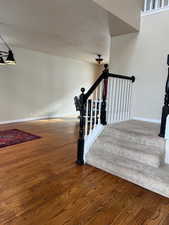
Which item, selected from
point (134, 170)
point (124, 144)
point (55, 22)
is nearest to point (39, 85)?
point (55, 22)

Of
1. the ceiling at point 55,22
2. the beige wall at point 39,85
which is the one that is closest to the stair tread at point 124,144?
the ceiling at point 55,22

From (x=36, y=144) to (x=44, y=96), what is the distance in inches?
125

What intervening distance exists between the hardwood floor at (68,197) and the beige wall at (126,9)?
2.47 meters

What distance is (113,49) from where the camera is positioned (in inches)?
153

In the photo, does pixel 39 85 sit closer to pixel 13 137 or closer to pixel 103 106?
pixel 13 137

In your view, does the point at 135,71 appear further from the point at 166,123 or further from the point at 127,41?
the point at 166,123

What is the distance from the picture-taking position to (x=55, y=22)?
313cm

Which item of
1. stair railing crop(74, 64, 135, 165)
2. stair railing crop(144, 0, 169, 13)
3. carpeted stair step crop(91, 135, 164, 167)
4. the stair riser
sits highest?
stair railing crop(144, 0, 169, 13)

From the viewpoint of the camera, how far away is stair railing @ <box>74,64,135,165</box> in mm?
2607

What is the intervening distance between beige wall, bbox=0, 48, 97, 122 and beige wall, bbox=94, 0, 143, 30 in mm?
3733

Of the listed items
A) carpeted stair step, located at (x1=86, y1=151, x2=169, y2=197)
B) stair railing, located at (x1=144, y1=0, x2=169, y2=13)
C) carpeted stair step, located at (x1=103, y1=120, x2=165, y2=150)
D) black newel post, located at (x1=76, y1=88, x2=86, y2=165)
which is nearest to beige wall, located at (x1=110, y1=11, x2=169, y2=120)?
stair railing, located at (x1=144, y1=0, x2=169, y2=13)

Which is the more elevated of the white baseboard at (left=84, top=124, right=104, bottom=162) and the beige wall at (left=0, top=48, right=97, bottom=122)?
the beige wall at (left=0, top=48, right=97, bottom=122)

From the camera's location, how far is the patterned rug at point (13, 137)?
11.5ft

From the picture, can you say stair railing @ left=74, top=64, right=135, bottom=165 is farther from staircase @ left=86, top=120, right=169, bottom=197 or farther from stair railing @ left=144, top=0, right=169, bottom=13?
stair railing @ left=144, top=0, right=169, bottom=13
